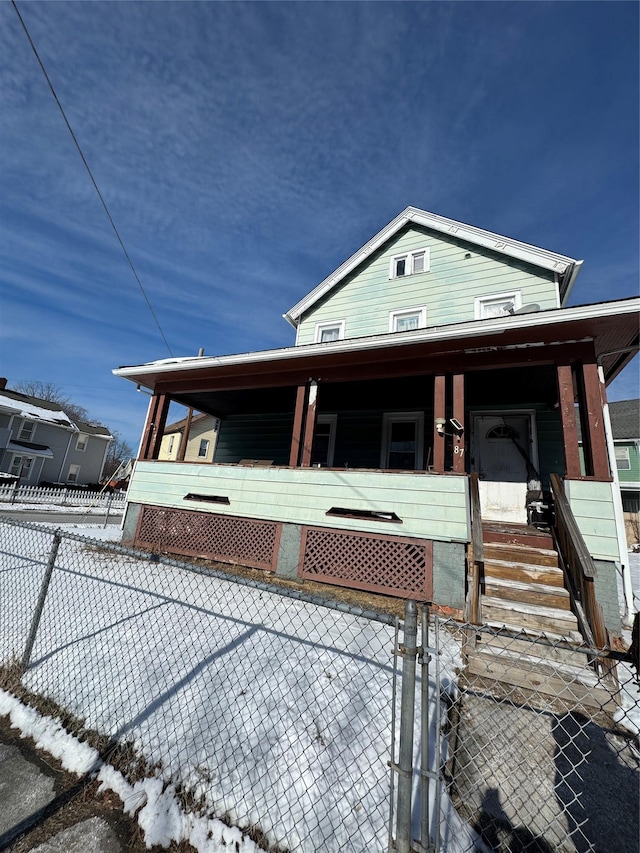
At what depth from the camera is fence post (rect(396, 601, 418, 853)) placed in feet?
5.31

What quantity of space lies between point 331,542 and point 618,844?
477 cm

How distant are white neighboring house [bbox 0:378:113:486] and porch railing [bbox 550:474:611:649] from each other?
27.8 metres

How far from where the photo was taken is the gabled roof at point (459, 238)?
8594mm

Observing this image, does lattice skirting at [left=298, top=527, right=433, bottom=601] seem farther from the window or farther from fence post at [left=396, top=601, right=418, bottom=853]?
the window

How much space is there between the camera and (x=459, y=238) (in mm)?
9867

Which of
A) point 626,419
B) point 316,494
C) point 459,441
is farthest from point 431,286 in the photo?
point 626,419

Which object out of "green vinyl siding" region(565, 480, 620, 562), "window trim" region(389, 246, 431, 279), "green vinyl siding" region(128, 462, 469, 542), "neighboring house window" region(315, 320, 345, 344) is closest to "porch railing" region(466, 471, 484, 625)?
"green vinyl siding" region(128, 462, 469, 542)

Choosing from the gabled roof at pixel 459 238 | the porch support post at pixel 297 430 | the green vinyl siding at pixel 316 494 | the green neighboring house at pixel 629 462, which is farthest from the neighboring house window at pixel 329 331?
the green neighboring house at pixel 629 462

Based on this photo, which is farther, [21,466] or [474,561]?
[21,466]

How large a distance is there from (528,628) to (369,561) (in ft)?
8.29

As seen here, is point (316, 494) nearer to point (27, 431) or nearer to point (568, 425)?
point (568, 425)

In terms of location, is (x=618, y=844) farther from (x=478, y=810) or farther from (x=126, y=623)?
(x=126, y=623)

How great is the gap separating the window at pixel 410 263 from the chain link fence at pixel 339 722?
9.29 metres

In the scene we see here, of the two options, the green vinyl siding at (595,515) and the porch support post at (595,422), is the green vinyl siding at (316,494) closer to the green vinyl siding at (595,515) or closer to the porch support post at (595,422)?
the green vinyl siding at (595,515)
